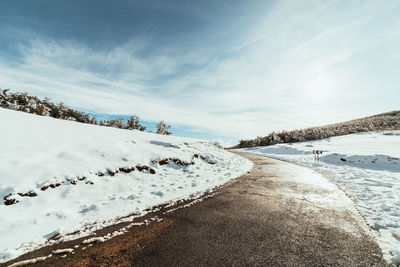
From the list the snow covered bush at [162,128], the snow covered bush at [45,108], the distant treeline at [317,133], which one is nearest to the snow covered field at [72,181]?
the snow covered bush at [45,108]

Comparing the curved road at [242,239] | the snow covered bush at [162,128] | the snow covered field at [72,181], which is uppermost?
the snow covered bush at [162,128]

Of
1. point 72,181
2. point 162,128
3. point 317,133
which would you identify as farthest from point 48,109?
point 317,133

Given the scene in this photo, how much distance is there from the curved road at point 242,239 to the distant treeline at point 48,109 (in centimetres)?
1620

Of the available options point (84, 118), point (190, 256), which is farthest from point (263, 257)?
point (84, 118)

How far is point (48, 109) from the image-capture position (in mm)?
16891

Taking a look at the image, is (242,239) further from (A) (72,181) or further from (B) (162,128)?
(B) (162,128)

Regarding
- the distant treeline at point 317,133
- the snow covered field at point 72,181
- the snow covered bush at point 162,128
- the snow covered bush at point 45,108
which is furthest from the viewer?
the distant treeline at point 317,133

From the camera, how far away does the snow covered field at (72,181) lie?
10.4 feet

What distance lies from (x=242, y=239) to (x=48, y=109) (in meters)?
21.6

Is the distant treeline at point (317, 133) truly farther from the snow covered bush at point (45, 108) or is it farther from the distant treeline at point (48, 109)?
the snow covered bush at point (45, 108)

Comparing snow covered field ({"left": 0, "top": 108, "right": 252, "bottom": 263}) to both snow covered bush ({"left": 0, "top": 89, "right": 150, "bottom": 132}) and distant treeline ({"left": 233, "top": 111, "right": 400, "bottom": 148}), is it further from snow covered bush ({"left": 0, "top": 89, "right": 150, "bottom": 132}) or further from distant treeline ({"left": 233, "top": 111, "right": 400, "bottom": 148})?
distant treeline ({"left": 233, "top": 111, "right": 400, "bottom": 148})

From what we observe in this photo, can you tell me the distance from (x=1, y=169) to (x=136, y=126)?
17.5 meters

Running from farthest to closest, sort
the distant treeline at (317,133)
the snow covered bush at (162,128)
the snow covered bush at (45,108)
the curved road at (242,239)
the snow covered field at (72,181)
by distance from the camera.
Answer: the distant treeline at (317,133) < the snow covered bush at (162,128) < the snow covered bush at (45,108) < the snow covered field at (72,181) < the curved road at (242,239)

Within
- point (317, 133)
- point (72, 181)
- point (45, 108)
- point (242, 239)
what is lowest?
point (242, 239)
